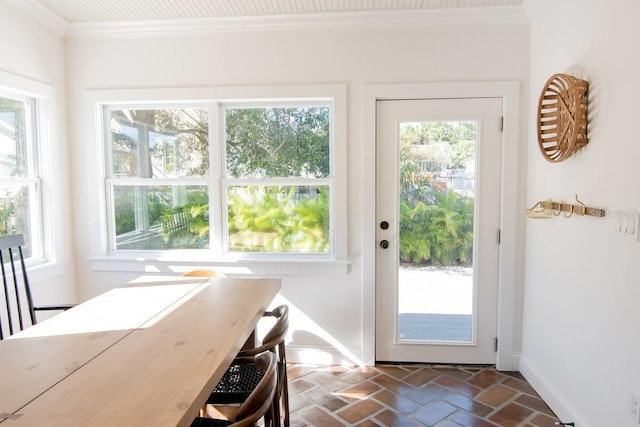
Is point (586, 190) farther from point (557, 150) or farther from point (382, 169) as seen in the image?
point (382, 169)

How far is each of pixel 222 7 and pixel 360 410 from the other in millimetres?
2805

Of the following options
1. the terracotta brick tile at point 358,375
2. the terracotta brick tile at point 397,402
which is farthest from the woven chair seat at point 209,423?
the terracotta brick tile at point 358,375

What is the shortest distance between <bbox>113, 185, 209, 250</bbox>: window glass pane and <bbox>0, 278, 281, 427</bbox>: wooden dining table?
1.19 metres

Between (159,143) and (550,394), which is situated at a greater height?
(159,143)

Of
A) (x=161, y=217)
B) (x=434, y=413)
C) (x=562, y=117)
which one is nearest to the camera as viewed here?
(x=562, y=117)

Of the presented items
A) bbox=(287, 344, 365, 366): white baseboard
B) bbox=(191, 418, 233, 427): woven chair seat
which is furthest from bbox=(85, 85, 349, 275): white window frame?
bbox=(191, 418, 233, 427): woven chair seat

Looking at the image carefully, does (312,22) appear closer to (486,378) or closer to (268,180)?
(268,180)

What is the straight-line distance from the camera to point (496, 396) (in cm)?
259

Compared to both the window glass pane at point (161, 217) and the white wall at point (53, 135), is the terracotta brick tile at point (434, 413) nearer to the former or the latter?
the window glass pane at point (161, 217)

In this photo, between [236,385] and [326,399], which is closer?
[236,385]

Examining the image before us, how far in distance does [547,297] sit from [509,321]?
480 millimetres

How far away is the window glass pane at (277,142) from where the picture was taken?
10.1ft

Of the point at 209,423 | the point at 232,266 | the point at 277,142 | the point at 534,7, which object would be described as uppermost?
the point at 534,7

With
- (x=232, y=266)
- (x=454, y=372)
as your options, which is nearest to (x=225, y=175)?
(x=232, y=266)
